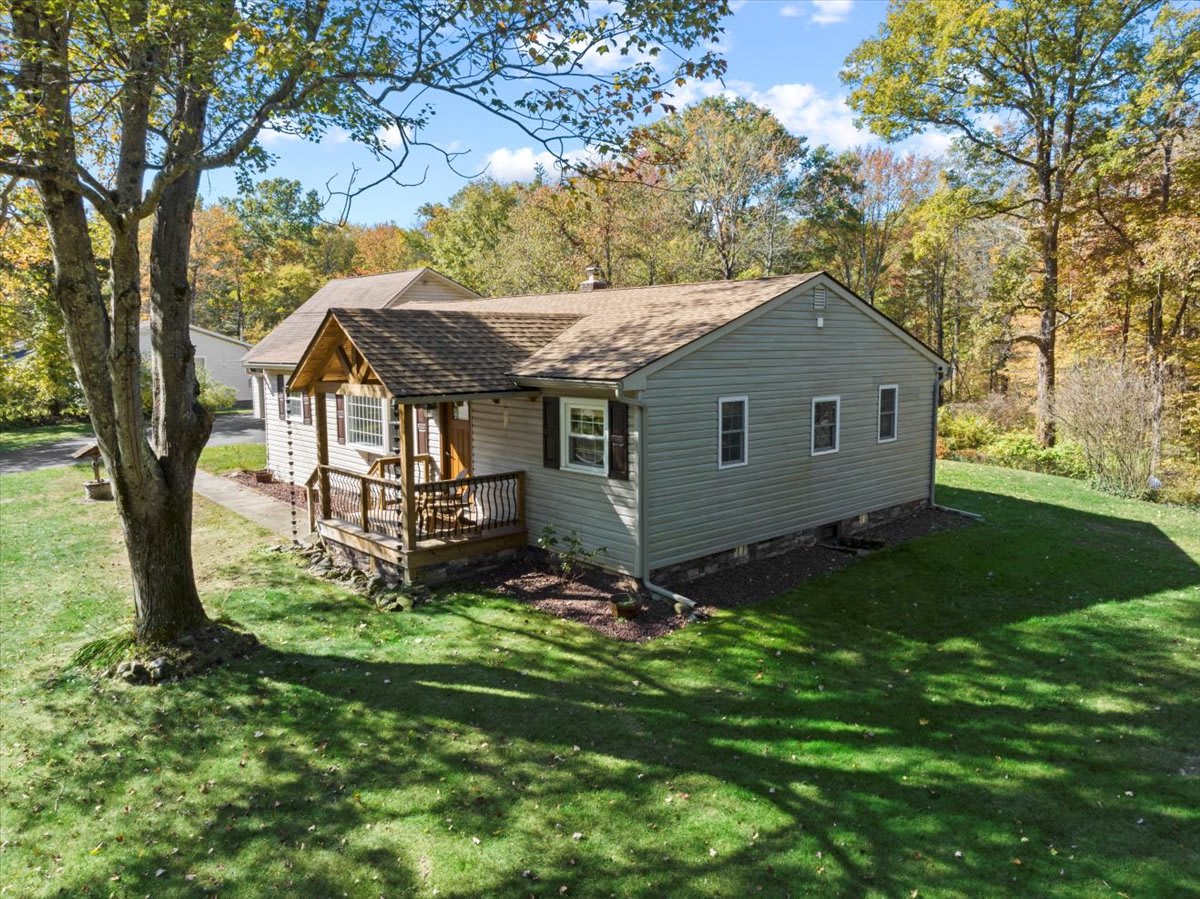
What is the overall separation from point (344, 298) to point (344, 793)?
2078 cm

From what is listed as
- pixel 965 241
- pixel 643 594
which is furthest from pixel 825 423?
pixel 965 241

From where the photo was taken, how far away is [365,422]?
16.8 metres

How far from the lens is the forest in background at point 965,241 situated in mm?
18688

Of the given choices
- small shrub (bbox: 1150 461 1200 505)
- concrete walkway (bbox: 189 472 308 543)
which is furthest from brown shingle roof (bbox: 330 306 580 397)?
small shrub (bbox: 1150 461 1200 505)

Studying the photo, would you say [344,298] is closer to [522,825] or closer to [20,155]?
[20,155]

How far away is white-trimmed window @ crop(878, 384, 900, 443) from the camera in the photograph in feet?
48.5

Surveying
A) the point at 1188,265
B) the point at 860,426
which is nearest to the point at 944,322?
the point at 1188,265

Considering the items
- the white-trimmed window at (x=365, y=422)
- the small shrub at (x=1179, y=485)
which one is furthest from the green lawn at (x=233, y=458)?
the small shrub at (x=1179, y=485)

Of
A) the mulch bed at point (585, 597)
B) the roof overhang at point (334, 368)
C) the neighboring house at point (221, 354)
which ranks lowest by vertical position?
the mulch bed at point (585, 597)

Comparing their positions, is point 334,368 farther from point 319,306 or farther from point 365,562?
point 319,306

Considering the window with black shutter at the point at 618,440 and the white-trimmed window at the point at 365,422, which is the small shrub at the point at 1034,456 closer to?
the window with black shutter at the point at 618,440

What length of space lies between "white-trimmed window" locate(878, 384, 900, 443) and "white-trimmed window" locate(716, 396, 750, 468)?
428cm

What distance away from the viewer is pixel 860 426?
14.2 metres

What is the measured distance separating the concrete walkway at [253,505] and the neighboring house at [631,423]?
90.4 inches
